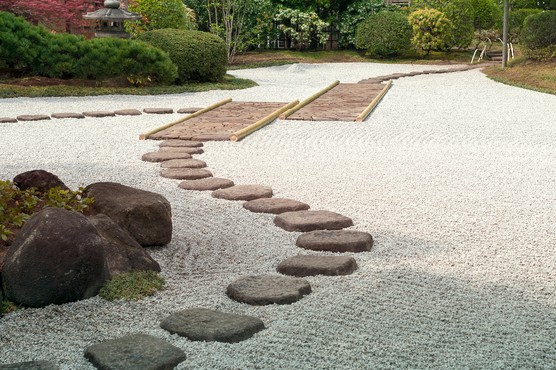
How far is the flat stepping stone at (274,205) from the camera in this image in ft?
18.4

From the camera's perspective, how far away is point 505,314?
12.0 feet

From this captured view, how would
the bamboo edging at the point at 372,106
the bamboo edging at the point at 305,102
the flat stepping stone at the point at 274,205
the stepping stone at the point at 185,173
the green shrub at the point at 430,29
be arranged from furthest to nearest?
the green shrub at the point at 430,29
the bamboo edging at the point at 305,102
the bamboo edging at the point at 372,106
the stepping stone at the point at 185,173
the flat stepping stone at the point at 274,205

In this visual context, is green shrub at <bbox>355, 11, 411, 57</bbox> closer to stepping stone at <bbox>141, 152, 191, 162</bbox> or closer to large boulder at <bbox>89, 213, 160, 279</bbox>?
stepping stone at <bbox>141, 152, 191, 162</bbox>

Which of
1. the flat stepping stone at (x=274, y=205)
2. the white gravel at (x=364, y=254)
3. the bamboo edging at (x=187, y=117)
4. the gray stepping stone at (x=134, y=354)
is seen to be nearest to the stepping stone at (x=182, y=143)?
the white gravel at (x=364, y=254)

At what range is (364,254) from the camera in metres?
4.60

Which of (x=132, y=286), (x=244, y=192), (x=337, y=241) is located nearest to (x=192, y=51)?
(x=244, y=192)

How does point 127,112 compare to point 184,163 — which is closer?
point 184,163

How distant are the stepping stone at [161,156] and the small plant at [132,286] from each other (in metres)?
3.80

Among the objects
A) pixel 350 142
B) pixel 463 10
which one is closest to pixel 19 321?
pixel 350 142

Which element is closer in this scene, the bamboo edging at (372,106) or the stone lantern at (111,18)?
the bamboo edging at (372,106)

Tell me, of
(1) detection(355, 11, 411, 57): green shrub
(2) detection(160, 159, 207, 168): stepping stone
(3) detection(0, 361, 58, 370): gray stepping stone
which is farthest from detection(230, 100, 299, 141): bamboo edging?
(1) detection(355, 11, 411, 57): green shrub

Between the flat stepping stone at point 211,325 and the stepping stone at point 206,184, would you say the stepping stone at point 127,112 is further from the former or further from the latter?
the flat stepping stone at point 211,325

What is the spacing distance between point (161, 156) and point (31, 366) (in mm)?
4973

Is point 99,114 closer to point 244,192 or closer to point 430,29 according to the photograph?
point 244,192
